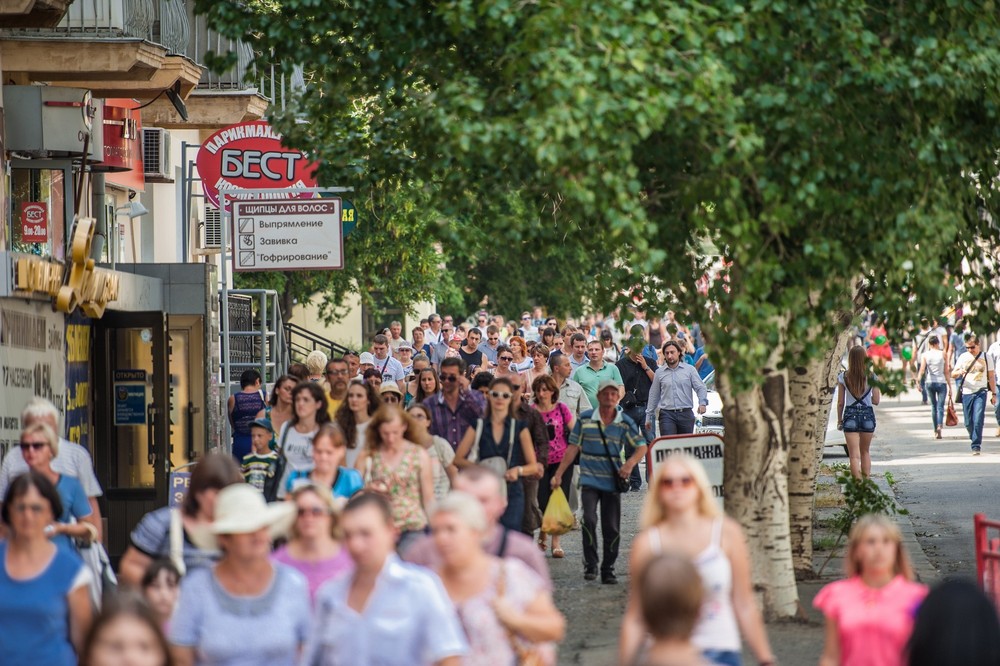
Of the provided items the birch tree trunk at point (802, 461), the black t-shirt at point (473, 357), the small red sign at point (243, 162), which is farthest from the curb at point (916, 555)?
the black t-shirt at point (473, 357)

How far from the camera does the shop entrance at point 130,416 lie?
50.6 feet

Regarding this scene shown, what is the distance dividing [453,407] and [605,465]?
1.49 metres

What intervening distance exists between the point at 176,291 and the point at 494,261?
32882 mm

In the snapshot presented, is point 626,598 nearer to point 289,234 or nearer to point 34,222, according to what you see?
point 289,234

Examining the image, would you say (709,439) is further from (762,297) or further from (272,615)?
(272,615)

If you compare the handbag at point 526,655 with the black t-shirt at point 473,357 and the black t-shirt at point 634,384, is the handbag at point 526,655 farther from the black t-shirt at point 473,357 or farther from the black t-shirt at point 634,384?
the black t-shirt at point 473,357

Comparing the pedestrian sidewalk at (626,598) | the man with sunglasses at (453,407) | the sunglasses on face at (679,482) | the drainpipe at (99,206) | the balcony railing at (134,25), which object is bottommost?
the pedestrian sidewalk at (626,598)

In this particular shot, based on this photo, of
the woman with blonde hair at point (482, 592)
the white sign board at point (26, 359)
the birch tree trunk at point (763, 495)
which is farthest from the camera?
the white sign board at point (26, 359)

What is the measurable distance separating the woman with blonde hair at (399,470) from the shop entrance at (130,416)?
18.9 feet

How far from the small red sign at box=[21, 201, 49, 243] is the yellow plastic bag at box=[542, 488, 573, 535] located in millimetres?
6174

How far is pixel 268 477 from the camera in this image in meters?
11.0

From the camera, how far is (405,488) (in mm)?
9867

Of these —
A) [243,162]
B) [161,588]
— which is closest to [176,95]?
[243,162]

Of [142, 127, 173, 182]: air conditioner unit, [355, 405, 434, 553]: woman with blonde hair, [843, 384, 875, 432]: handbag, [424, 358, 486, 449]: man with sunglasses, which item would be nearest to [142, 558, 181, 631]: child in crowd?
[355, 405, 434, 553]: woman with blonde hair
